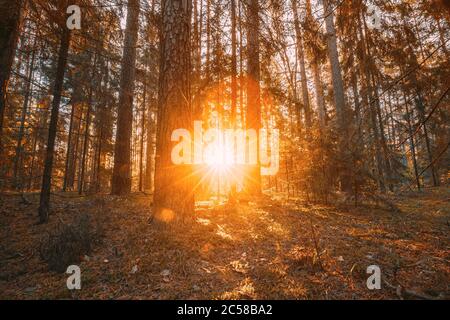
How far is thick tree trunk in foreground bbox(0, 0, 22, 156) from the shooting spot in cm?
454

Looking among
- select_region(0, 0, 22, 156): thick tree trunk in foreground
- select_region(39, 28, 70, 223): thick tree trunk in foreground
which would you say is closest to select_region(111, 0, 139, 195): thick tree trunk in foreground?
select_region(39, 28, 70, 223): thick tree trunk in foreground

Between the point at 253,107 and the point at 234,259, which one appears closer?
the point at 234,259

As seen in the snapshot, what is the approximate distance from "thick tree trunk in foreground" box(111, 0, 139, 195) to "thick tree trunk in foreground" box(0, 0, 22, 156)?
4087mm

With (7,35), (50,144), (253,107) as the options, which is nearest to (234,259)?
(50,144)

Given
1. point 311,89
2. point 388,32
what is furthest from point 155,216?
point 311,89

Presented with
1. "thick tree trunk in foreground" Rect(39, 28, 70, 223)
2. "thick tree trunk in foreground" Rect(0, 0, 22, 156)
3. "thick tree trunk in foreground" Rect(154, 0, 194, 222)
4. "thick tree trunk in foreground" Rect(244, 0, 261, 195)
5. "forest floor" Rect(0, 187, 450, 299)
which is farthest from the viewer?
"thick tree trunk in foreground" Rect(244, 0, 261, 195)

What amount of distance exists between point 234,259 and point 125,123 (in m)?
7.59

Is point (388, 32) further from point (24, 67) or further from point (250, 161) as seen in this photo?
point (24, 67)

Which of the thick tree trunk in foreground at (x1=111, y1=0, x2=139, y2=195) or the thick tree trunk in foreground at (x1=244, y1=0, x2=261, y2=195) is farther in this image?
the thick tree trunk in foreground at (x1=111, y1=0, x2=139, y2=195)

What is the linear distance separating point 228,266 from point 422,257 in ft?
10.3

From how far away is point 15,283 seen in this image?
2969 mm

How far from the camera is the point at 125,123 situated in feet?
29.5

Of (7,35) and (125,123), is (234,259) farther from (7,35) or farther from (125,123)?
(125,123)

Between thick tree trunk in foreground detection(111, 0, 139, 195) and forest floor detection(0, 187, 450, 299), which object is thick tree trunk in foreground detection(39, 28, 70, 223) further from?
thick tree trunk in foreground detection(111, 0, 139, 195)
